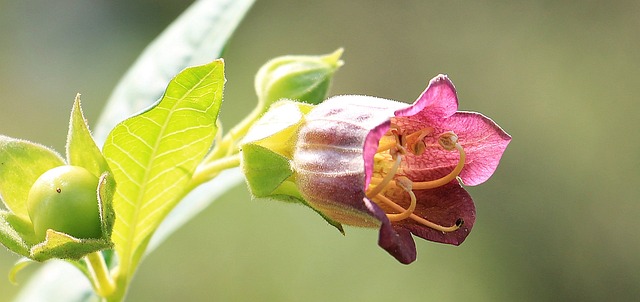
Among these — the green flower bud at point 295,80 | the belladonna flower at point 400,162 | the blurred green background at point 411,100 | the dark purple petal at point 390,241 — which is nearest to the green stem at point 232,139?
the green flower bud at point 295,80

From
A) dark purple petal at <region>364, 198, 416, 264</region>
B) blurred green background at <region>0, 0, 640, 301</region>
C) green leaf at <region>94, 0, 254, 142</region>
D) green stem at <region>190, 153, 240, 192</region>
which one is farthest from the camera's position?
blurred green background at <region>0, 0, 640, 301</region>

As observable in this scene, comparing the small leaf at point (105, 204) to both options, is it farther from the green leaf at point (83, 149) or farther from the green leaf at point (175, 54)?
the green leaf at point (175, 54)

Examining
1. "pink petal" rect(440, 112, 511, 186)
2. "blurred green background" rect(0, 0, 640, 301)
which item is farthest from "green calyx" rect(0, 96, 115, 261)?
"blurred green background" rect(0, 0, 640, 301)

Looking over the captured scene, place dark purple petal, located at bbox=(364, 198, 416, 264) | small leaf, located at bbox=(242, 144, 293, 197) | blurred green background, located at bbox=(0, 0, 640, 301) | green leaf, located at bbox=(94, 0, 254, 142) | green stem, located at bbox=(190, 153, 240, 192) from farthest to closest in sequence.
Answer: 1. blurred green background, located at bbox=(0, 0, 640, 301)
2. green leaf, located at bbox=(94, 0, 254, 142)
3. green stem, located at bbox=(190, 153, 240, 192)
4. small leaf, located at bbox=(242, 144, 293, 197)
5. dark purple petal, located at bbox=(364, 198, 416, 264)

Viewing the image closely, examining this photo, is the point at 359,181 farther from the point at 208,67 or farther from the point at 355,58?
the point at 355,58

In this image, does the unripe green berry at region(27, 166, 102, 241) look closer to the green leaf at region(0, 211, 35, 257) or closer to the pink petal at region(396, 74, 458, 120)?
the green leaf at region(0, 211, 35, 257)
